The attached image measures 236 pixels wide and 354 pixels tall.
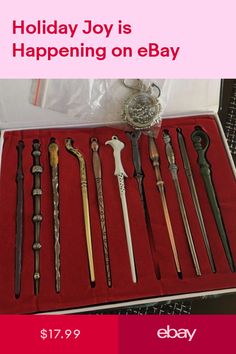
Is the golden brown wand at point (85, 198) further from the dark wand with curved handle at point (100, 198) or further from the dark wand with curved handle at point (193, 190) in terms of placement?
the dark wand with curved handle at point (193, 190)

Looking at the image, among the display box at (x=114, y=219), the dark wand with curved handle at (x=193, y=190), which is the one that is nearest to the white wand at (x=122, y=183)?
the display box at (x=114, y=219)

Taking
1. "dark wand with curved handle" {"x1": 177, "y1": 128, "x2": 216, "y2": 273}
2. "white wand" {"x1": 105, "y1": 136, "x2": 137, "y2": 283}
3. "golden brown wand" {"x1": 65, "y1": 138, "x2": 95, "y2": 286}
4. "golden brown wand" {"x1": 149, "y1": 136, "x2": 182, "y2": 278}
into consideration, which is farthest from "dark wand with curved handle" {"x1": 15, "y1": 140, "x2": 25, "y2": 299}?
"dark wand with curved handle" {"x1": 177, "y1": 128, "x2": 216, "y2": 273}

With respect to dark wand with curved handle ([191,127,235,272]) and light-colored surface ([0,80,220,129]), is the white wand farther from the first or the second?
dark wand with curved handle ([191,127,235,272])

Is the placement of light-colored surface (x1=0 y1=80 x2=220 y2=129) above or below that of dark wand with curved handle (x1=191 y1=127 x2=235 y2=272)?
above

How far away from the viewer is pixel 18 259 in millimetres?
1208

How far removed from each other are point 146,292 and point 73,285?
210mm

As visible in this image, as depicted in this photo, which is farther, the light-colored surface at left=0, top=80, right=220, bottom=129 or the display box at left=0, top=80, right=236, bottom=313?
the light-colored surface at left=0, top=80, right=220, bottom=129

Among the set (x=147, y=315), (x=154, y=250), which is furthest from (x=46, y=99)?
(x=147, y=315)

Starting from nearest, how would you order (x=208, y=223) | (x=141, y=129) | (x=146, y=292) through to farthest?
1. (x=146, y=292)
2. (x=208, y=223)
3. (x=141, y=129)

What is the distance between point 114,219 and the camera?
4.25ft

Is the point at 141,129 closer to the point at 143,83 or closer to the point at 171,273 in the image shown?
the point at 143,83

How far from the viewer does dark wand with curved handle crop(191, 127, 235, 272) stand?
1.25m

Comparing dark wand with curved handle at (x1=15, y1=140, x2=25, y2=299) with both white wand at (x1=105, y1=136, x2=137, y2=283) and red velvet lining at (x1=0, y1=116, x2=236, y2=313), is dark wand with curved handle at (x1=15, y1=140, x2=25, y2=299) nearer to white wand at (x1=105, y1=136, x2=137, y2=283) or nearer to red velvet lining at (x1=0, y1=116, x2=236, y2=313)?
red velvet lining at (x1=0, y1=116, x2=236, y2=313)

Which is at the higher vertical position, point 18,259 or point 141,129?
point 141,129
